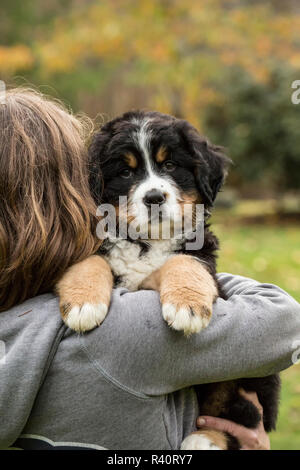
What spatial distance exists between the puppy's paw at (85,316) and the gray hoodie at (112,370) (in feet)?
0.08

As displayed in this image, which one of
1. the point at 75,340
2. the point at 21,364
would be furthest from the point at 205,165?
the point at 21,364

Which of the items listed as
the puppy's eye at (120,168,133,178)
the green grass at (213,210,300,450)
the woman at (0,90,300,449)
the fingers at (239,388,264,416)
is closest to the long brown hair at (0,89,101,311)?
the woman at (0,90,300,449)

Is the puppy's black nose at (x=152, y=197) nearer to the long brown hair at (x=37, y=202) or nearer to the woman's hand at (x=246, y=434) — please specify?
the long brown hair at (x=37, y=202)

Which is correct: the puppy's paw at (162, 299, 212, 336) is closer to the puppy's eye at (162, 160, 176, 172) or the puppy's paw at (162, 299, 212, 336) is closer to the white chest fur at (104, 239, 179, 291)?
the white chest fur at (104, 239, 179, 291)

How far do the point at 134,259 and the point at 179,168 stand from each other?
1.57 ft

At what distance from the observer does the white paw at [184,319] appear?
1.76 metres

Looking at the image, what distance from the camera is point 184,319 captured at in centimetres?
177

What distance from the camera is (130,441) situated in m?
1.76

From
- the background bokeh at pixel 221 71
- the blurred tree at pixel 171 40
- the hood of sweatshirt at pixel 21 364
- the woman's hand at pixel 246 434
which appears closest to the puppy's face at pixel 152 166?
the hood of sweatshirt at pixel 21 364

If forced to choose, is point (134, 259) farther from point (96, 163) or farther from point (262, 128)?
point (262, 128)

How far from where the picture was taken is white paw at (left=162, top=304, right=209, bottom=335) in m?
1.76

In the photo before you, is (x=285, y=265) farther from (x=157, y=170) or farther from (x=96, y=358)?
(x=96, y=358)

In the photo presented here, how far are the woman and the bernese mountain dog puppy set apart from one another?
0.20 meters

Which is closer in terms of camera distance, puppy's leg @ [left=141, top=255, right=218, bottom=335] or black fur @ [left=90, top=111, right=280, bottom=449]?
puppy's leg @ [left=141, top=255, right=218, bottom=335]
